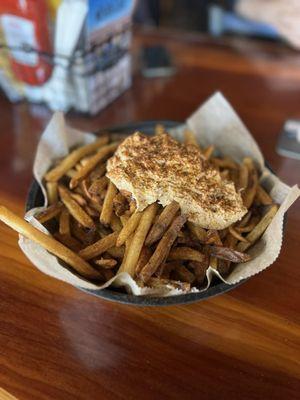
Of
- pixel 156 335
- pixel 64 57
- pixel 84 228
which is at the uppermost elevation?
pixel 64 57

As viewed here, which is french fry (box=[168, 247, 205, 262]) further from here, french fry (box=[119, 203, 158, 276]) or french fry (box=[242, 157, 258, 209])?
french fry (box=[242, 157, 258, 209])

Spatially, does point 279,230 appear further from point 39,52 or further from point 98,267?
point 39,52

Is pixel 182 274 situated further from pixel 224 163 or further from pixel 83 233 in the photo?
pixel 224 163

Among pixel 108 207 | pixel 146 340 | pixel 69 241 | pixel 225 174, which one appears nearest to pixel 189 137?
pixel 225 174

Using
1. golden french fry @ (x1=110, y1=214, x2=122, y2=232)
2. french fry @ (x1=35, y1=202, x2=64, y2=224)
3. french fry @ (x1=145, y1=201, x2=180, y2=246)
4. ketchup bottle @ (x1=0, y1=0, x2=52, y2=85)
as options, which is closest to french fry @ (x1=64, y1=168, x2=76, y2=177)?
french fry @ (x1=35, y1=202, x2=64, y2=224)

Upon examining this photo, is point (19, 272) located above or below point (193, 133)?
below

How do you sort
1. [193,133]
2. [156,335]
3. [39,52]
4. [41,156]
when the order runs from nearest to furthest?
1. [156,335]
2. [41,156]
3. [193,133]
4. [39,52]

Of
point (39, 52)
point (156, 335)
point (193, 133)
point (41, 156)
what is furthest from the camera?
point (39, 52)

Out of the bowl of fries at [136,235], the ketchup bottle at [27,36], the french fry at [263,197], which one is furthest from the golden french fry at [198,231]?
the ketchup bottle at [27,36]

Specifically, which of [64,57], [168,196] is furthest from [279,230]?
[64,57]
